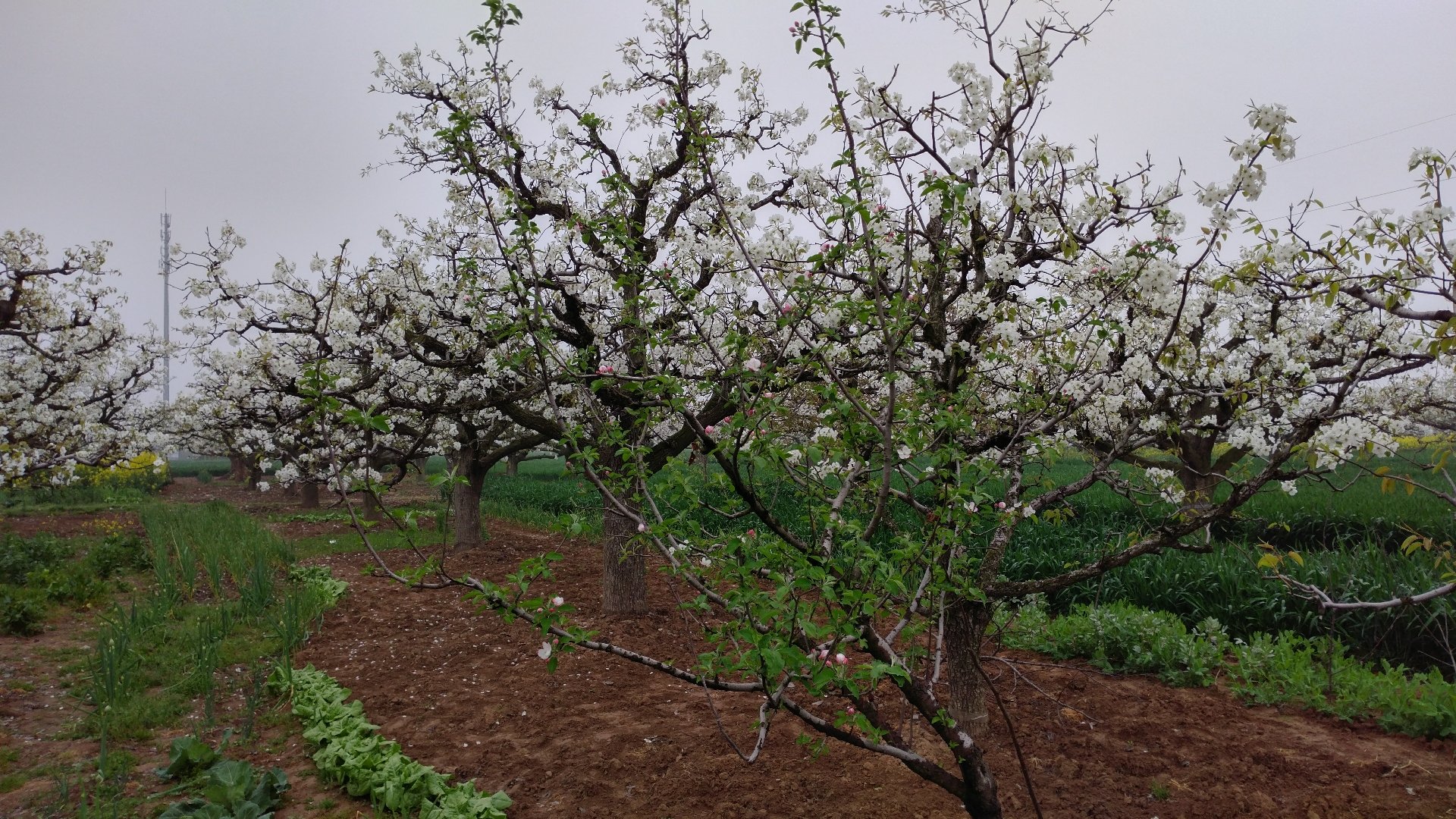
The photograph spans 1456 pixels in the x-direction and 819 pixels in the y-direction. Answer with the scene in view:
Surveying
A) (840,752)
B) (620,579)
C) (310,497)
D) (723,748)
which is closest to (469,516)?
(620,579)

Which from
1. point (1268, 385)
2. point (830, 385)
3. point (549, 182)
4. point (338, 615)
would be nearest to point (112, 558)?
point (338, 615)

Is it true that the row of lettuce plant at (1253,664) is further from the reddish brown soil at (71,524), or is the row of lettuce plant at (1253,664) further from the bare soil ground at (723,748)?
the reddish brown soil at (71,524)

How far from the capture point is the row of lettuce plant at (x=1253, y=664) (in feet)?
14.0

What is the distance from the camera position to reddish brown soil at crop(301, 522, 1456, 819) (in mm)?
3451

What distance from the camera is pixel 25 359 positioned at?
46.1ft

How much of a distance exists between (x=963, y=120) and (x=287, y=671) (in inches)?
217

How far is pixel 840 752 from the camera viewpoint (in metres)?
3.97

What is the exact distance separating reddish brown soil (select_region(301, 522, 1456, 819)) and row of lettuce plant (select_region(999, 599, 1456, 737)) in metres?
0.14

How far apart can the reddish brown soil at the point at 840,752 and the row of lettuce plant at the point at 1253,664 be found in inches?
5.4

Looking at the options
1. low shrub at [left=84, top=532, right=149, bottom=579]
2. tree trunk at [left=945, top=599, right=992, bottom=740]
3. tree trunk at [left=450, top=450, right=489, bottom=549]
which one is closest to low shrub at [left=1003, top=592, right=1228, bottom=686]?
tree trunk at [left=945, top=599, right=992, bottom=740]

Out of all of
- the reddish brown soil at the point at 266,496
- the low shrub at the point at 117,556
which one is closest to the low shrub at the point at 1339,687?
the low shrub at the point at 117,556

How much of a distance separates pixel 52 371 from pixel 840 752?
15.7 m

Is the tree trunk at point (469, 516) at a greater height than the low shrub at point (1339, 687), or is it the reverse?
the tree trunk at point (469, 516)

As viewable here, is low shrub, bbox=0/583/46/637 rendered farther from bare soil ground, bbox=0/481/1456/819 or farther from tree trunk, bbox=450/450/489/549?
tree trunk, bbox=450/450/489/549
